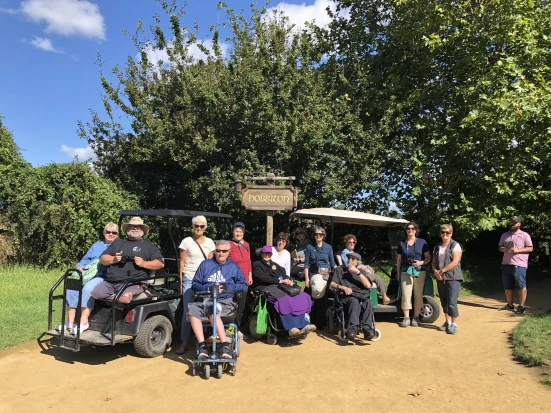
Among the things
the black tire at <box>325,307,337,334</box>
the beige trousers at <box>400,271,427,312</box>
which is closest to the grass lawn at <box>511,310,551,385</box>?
the beige trousers at <box>400,271,427,312</box>

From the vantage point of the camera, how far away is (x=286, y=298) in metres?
5.57

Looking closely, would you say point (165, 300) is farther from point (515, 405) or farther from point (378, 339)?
point (515, 405)

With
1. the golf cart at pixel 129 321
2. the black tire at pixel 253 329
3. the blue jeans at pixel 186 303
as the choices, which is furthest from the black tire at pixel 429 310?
the golf cart at pixel 129 321

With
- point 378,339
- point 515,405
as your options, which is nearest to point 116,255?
point 378,339

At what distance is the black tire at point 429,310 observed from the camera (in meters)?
6.73

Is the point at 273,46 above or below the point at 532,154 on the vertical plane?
above

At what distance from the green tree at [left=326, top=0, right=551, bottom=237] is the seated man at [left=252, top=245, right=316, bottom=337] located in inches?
243

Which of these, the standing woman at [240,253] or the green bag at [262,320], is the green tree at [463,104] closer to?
the standing woman at [240,253]

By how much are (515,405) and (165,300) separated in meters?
3.91

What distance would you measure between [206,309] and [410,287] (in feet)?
11.2

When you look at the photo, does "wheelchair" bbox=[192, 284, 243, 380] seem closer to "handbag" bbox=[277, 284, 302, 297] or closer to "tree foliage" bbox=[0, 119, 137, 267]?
"handbag" bbox=[277, 284, 302, 297]

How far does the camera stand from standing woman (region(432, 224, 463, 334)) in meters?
6.29

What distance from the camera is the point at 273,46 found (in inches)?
473

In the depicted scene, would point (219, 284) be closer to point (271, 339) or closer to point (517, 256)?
point (271, 339)
